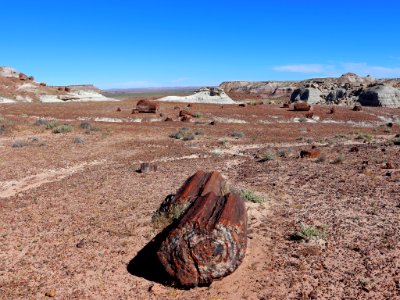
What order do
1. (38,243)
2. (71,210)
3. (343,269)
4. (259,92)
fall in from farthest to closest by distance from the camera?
(259,92) → (71,210) → (38,243) → (343,269)

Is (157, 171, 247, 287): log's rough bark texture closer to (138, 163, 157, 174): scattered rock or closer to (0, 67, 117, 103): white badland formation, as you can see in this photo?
(138, 163, 157, 174): scattered rock

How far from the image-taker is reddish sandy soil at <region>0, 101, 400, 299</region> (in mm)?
6764

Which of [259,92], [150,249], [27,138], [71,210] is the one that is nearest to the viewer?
[150,249]

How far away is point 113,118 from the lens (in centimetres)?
3481

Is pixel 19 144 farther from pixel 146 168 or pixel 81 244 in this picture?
pixel 81 244

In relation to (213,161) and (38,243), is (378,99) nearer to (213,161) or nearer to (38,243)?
(213,161)

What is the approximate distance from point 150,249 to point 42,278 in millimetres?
2088

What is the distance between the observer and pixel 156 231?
8719 mm

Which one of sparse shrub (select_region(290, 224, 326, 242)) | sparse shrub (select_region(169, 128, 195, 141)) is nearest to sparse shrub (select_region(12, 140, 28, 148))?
sparse shrub (select_region(169, 128, 195, 141))

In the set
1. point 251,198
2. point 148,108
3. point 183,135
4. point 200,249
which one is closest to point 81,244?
point 200,249

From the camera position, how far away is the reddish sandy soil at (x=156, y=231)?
6764 millimetres

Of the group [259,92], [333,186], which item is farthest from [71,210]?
[259,92]

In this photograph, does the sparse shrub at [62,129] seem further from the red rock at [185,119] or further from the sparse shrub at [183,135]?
the red rock at [185,119]

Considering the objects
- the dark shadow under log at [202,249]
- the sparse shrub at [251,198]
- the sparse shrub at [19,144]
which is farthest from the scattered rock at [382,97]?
the dark shadow under log at [202,249]
